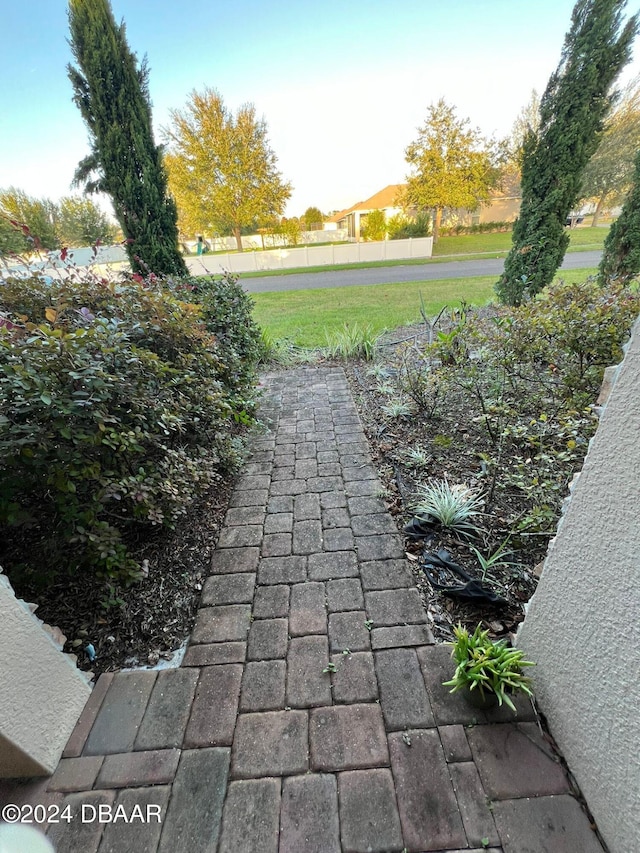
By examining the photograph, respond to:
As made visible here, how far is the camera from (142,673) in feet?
4.40

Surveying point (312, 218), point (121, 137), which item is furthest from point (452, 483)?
point (312, 218)

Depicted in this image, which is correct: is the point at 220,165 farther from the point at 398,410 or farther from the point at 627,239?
the point at 398,410

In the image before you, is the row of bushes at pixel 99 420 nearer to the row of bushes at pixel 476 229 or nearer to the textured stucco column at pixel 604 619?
the textured stucco column at pixel 604 619

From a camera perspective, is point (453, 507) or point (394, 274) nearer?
point (453, 507)

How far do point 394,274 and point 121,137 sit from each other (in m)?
10.4

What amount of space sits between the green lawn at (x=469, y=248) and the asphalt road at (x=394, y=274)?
1045 millimetres

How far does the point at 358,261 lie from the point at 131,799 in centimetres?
2017

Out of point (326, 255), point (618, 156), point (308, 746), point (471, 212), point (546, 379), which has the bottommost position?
point (308, 746)

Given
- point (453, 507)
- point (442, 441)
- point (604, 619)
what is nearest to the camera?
point (604, 619)

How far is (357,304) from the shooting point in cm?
841

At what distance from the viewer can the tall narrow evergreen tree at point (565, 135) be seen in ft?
14.3

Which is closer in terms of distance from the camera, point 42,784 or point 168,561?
point 42,784

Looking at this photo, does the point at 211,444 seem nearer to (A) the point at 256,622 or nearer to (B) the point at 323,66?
(A) the point at 256,622

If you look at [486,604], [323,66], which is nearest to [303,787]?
[486,604]
